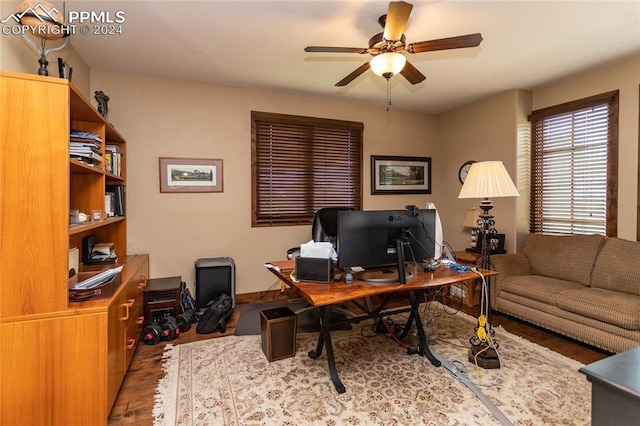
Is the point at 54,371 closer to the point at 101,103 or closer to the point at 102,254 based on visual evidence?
the point at 102,254

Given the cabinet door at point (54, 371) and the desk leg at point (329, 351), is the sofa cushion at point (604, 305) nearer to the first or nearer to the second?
the desk leg at point (329, 351)

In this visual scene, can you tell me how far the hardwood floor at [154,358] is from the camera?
1.86 metres

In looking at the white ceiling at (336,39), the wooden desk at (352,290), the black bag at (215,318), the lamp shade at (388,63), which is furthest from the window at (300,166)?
the lamp shade at (388,63)

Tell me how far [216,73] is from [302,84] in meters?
0.99

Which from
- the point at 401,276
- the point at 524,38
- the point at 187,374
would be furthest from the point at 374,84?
the point at 187,374

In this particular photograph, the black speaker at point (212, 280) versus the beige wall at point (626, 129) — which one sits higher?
the beige wall at point (626, 129)

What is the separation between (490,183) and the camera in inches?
97.5

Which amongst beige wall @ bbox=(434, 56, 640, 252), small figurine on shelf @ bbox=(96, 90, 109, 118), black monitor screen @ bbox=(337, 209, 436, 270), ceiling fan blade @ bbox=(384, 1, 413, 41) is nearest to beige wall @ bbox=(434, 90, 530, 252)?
beige wall @ bbox=(434, 56, 640, 252)

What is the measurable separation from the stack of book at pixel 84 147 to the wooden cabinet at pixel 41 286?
1.80 ft

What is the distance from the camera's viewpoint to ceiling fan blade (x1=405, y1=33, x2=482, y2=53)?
1974mm

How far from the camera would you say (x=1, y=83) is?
1.47m

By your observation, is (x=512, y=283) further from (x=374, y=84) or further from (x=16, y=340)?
(x=16, y=340)

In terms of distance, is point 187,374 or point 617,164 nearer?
point 187,374

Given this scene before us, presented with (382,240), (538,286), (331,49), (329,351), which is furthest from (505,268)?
(331,49)
